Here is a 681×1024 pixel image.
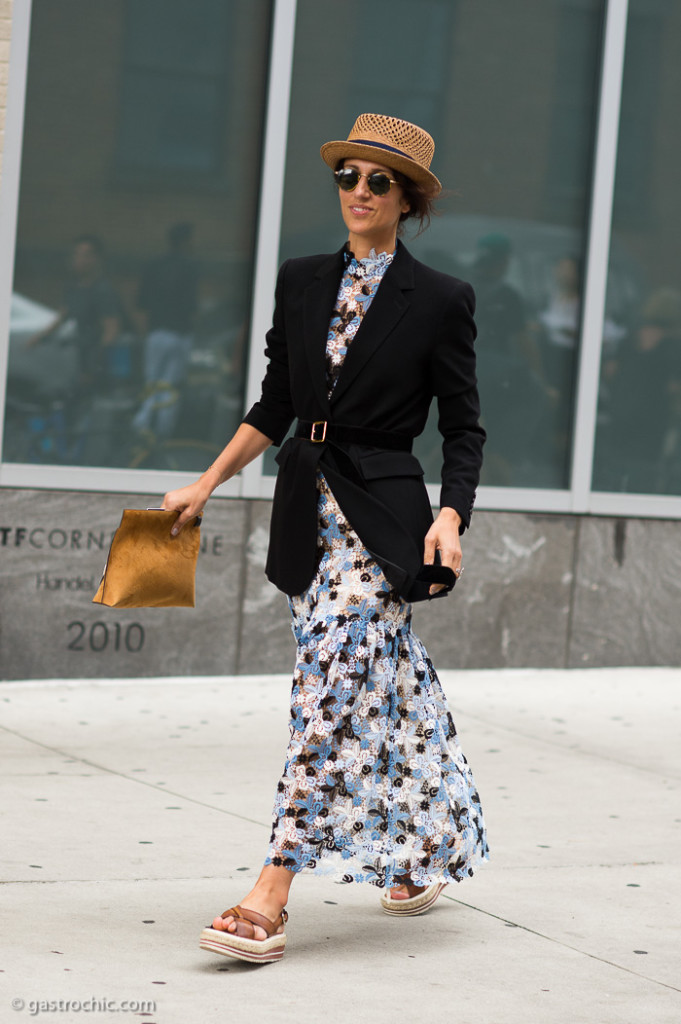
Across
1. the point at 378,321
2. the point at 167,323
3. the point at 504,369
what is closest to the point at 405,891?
the point at 378,321

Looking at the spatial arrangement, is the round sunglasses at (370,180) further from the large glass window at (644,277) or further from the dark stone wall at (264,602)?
the large glass window at (644,277)

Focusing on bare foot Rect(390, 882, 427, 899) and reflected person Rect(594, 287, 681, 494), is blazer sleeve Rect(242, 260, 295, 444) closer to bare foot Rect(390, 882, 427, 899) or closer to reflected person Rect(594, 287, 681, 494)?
bare foot Rect(390, 882, 427, 899)

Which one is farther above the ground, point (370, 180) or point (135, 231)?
point (135, 231)

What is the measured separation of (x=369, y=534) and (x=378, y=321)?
0.51 metres

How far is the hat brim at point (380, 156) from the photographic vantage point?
3.82 m

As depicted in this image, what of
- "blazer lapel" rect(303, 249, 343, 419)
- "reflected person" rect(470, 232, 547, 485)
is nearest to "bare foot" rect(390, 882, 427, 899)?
"blazer lapel" rect(303, 249, 343, 419)

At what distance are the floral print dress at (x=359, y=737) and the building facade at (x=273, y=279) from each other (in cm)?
363

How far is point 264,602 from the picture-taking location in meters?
7.79

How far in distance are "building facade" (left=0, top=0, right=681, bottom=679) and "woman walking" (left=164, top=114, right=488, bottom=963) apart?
3563 mm

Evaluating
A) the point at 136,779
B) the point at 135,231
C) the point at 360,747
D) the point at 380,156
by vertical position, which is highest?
the point at 135,231

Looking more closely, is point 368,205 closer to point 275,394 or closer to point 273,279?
point 275,394

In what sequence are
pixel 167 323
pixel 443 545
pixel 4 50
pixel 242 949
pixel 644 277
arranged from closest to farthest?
1. pixel 242 949
2. pixel 443 545
3. pixel 4 50
4. pixel 167 323
5. pixel 644 277

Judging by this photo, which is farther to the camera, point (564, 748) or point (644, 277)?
point (644, 277)

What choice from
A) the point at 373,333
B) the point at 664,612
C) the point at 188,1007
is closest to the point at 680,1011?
the point at 188,1007
